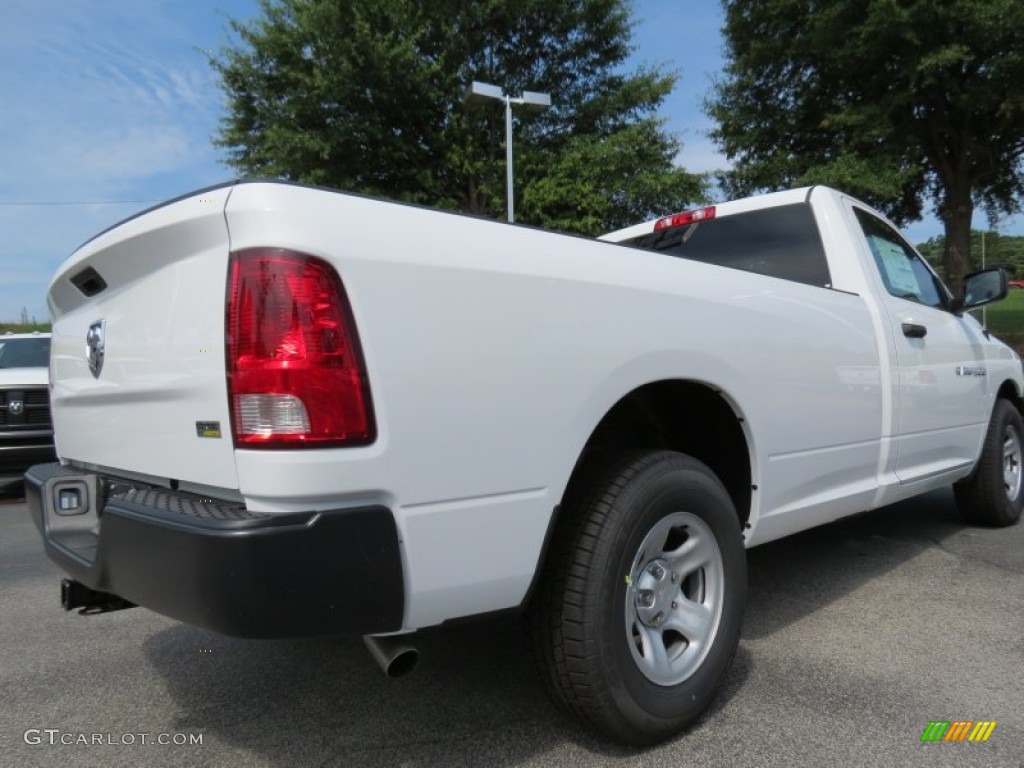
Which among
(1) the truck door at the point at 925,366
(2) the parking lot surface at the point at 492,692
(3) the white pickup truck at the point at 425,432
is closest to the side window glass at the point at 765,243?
(1) the truck door at the point at 925,366

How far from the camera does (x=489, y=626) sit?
3229 mm

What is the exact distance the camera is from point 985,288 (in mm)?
4402

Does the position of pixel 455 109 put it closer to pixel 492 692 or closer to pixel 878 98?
pixel 878 98

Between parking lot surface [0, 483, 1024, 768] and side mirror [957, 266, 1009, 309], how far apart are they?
5.28 ft

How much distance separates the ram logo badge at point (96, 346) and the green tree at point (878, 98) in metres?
16.0

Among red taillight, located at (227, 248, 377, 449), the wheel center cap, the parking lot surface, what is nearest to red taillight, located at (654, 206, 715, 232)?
the parking lot surface

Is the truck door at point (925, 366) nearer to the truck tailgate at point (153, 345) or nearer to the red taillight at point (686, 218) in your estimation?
the red taillight at point (686, 218)

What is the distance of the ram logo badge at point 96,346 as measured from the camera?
218 cm

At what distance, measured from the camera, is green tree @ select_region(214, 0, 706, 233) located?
1441cm

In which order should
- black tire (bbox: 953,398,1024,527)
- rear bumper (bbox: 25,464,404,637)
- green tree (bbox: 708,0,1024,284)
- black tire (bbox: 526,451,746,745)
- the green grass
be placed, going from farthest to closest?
1. the green grass
2. green tree (bbox: 708,0,1024,284)
3. black tire (bbox: 953,398,1024,527)
4. black tire (bbox: 526,451,746,745)
5. rear bumper (bbox: 25,464,404,637)

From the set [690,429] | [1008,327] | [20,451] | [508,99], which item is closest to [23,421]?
[20,451]

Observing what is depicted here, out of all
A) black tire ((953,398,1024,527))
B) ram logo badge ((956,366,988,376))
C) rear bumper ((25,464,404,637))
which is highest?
ram logo badge ((956,366,988,376))

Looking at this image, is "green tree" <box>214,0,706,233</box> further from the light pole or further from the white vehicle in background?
the white vehicle in background

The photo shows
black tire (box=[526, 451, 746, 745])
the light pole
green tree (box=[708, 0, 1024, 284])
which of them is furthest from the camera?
green tree (box=[708, 0, 1024, 284])
